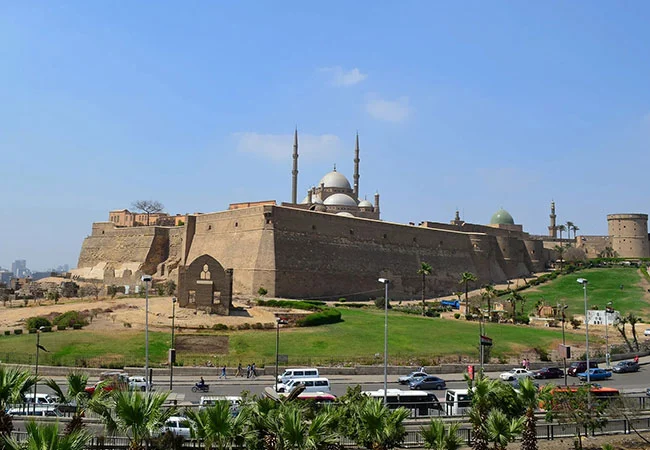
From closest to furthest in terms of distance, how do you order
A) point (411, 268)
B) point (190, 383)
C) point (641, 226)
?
1. point (190, 383)
2. point (411, 268)
3. point (641, 226)

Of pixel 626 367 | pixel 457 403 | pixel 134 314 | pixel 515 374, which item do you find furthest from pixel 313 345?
pixel 626 367

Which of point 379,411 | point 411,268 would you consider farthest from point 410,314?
point 379,411

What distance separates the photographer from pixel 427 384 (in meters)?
24.9

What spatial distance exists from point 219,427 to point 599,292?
191ft

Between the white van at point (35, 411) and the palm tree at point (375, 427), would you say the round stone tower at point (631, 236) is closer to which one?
the palm tree at point (375, 427)

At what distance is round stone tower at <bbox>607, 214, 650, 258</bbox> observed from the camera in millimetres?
93750

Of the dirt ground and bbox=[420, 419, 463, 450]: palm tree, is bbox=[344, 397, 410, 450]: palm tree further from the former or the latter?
the dirt ground

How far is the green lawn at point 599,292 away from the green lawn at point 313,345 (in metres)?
16.5

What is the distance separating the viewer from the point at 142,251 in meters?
64.0

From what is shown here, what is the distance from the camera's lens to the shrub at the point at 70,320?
33781 millimetres

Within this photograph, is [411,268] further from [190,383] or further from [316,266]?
[190,383]

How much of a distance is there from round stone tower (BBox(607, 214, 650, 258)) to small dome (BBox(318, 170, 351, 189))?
4300cm

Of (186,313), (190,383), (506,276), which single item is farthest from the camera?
(506,276)

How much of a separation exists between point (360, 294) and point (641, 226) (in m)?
58.1
